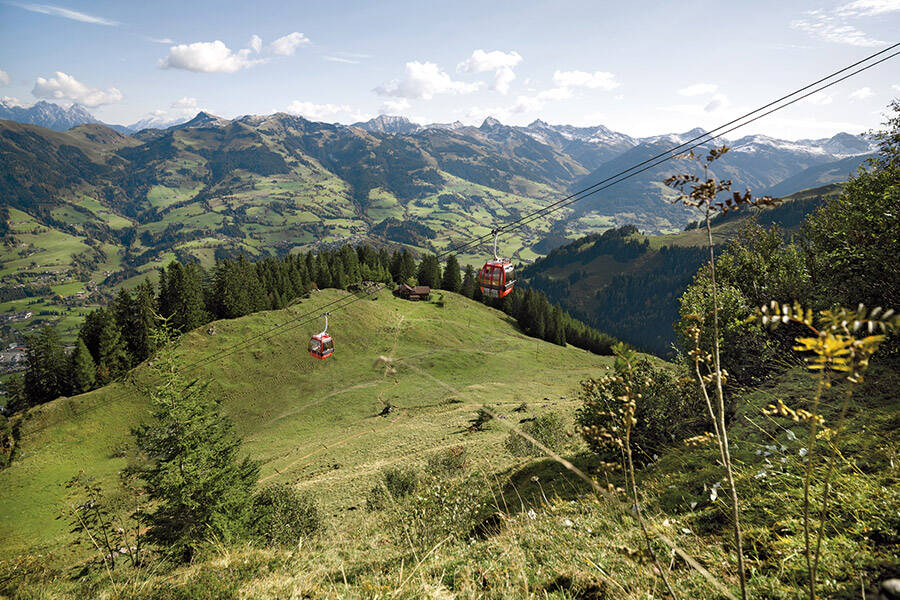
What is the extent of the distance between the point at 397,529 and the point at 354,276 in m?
113

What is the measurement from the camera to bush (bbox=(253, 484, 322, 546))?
73.5ft

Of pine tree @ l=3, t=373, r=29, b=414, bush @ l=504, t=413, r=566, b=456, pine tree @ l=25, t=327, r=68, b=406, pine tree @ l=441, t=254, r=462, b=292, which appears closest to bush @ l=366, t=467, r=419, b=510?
bush @ l=504, t=413, r=566, b=456

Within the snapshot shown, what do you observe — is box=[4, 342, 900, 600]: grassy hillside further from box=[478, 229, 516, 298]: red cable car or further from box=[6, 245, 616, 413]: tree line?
box=[478, 229, 516, 298]: red cable car

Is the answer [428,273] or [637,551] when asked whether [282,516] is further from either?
[428,273]

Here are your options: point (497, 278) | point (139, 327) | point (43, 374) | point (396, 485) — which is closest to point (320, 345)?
point (396, 485)

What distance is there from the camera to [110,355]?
238 feet

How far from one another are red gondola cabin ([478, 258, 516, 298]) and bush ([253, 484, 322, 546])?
787 inches

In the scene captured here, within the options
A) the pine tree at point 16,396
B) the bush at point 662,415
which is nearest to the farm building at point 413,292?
the pine tree at point 16,396

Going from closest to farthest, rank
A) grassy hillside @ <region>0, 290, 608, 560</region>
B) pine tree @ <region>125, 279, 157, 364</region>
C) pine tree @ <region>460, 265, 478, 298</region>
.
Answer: grassy hillside @ <region>0, 290, 608, 560</region> → pine tree @ <region>125, 279, 157, 364</region> → pine tree @ <region>460, 265, 478, 298</region>

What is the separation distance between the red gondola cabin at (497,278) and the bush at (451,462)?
13.5 m

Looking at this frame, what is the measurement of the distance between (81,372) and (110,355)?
17.4ft

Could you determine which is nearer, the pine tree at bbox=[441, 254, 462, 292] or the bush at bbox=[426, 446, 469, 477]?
the bush at bbox=[426, 446, 469, 477]

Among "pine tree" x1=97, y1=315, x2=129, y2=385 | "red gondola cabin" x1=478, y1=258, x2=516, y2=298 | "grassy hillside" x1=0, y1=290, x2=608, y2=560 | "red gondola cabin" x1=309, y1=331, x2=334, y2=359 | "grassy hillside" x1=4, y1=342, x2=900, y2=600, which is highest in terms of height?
"red gondola cabin" x1=478, y1=258, x2=516, y2=298

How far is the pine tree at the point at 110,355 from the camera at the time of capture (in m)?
71.1
